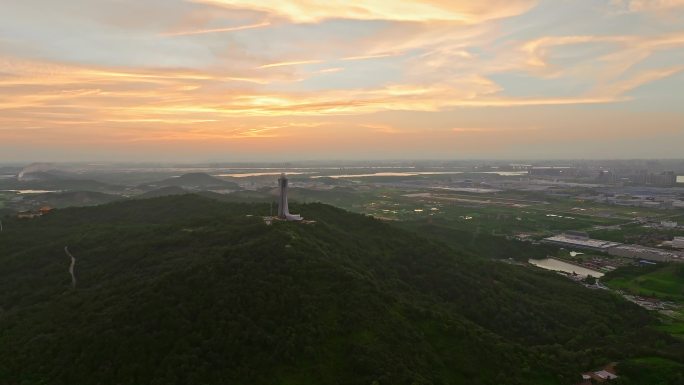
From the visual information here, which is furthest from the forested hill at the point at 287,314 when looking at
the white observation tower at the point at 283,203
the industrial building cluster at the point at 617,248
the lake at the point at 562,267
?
the industrial building cluster at the point at 617,248

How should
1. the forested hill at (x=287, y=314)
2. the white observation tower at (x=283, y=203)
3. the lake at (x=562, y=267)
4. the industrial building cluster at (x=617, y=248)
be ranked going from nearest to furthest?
the forested hill at (x=287, y=314), the white observation tower at (x=283, y=203), the lake at (x=562, y=267), the industrial building cluster at (x=617, y=248)

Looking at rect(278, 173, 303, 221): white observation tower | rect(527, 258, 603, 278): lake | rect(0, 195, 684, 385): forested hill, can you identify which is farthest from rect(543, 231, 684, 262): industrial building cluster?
rect(278, 173, 303, 221): white observation tower

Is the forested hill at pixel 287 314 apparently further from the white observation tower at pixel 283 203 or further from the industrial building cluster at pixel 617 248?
the industrial building cluster at pixel 617 248

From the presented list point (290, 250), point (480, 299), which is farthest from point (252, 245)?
point (480, 299)

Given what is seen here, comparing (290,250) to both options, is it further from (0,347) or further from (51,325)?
(0,347)

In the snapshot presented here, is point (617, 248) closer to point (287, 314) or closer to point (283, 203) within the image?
point (283, 203)

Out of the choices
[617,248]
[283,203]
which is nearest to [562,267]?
[617,248]

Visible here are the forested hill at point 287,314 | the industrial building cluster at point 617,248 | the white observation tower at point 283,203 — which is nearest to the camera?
the forested hill at point 287,314
